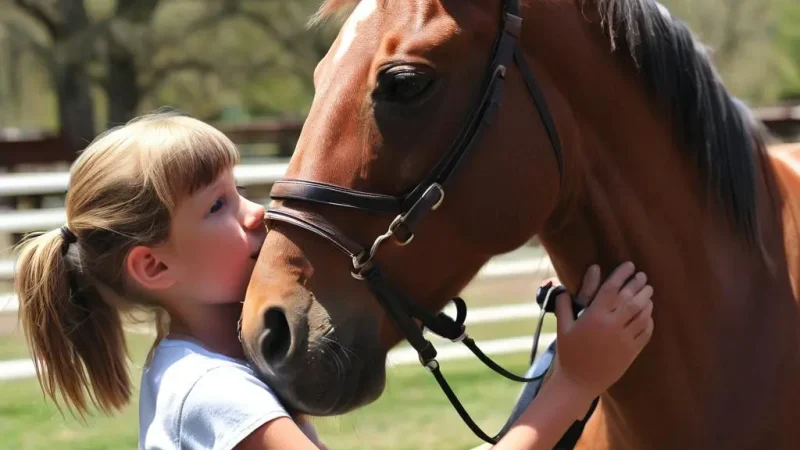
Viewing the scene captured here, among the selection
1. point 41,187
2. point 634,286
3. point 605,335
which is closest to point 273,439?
point 605,335

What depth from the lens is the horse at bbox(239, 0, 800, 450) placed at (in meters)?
1.94

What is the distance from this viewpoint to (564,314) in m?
2.11

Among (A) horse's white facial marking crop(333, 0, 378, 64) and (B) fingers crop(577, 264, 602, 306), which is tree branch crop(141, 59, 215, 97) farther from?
(B) fingers crop(577, 264, 602, 306)

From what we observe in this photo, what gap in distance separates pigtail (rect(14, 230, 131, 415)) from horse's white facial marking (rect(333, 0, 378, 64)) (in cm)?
77

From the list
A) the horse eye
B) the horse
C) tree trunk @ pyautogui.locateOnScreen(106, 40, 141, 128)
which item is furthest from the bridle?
tree trunk @ pyautogui.locateOnScreen(106, 40, 141, 128)

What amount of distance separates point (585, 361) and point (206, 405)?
78 cm

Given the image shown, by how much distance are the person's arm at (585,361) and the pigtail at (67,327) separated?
949 millimetres

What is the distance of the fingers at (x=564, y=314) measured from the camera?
206 centimetres

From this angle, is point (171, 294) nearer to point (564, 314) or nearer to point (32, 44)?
point (564, 314)

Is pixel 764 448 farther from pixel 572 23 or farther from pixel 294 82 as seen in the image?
pixel 294 82

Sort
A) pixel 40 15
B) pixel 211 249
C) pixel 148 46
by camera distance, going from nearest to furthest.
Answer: pixel 211 249 < pixel 40 15 < pixel 148 46

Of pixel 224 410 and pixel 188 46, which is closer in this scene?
pixel 224 410

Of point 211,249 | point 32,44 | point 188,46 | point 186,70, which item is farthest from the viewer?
point 186,70

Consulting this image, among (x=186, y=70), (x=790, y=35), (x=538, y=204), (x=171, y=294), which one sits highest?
(x=538, y=204)
